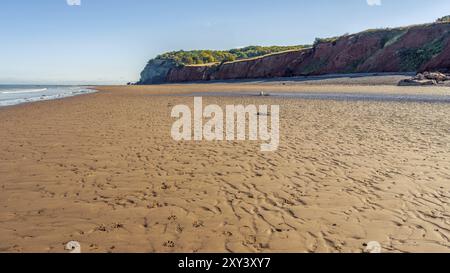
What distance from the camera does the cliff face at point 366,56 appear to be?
40.3 meters

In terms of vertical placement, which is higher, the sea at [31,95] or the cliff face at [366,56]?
the cliff face at [366,56]

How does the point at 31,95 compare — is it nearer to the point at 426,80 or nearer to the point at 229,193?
the point at 229,193

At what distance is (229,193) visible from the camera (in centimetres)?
537

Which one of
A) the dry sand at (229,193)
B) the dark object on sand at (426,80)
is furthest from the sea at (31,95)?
the dark object on sand at (426,80)

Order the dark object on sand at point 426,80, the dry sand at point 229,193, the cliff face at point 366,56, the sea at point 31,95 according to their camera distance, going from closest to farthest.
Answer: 1. the dry sand at point 229,193
2. the dark object on sand at point 426,80
3. the sea at point 31,95
4. the cliff face at point 366,56

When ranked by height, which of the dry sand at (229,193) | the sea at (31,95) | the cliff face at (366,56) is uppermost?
the cliff face at (366,56)

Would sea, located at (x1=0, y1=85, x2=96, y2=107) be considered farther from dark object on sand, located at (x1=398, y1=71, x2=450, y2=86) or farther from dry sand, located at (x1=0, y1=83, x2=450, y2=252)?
dark object on sand, located at (x1=398, y1=71, x2=450, y2=86)

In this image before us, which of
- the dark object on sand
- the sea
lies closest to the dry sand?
the dark object on sand

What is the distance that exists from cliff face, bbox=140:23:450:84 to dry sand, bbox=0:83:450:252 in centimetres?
3751

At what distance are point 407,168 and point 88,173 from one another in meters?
7.67

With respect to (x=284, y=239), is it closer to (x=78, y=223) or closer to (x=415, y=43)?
(x=78, y=223)

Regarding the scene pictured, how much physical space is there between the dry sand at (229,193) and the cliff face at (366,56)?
3751cm

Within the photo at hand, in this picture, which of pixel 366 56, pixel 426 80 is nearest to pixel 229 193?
pixel 426 80

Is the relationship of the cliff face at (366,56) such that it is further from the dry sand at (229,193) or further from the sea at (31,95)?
the sea at (31,95)
